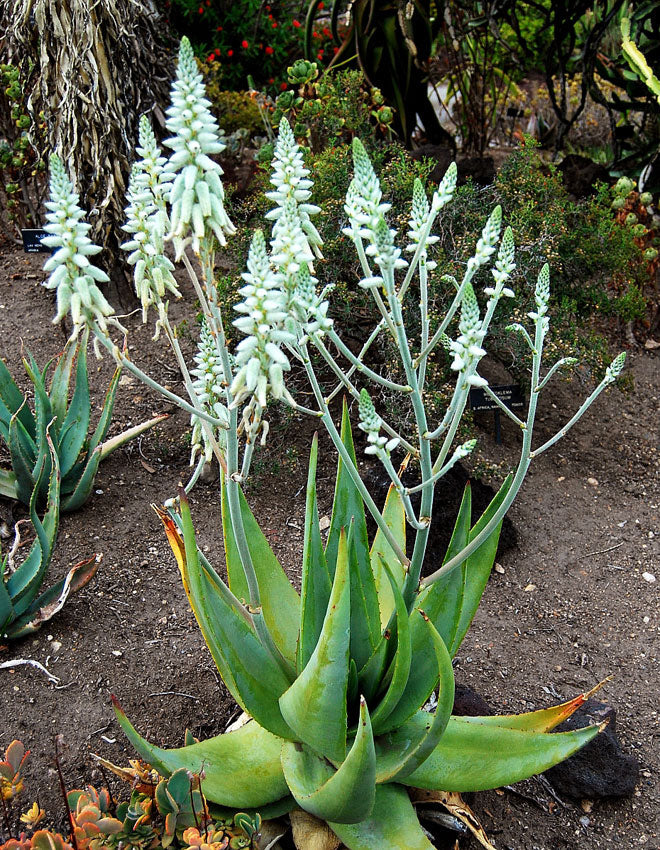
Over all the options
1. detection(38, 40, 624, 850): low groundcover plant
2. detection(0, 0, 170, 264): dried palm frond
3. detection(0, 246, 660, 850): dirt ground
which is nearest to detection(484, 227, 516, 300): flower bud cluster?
detection(38, 40, 624, 850): low groundcover plant

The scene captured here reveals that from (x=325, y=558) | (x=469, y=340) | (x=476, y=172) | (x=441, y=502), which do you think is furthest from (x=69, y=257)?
(x=476, y=172)

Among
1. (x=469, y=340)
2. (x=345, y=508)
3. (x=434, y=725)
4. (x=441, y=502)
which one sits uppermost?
(x=469, y=340)

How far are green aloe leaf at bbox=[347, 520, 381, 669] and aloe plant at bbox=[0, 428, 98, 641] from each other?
3.85ft

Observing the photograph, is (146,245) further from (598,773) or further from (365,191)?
(598,773)

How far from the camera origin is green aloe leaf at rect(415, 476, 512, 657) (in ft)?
6.07

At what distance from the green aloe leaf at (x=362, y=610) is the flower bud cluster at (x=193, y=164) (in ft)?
2.56

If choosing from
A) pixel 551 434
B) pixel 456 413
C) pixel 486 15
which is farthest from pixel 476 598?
pixel 486 15

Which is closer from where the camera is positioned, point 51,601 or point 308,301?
point 308,301

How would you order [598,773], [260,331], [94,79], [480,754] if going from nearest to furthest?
1. [260,331]
2. [480,754]
3. [598,773]
4. [94,79]

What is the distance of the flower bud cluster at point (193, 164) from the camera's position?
1.30 metres

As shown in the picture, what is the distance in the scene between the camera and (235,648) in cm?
183

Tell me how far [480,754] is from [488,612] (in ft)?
3.58

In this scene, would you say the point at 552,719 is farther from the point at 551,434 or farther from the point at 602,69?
the point at 602,69

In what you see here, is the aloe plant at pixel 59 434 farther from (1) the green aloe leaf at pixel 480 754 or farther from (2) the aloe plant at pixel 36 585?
(1) the green aloe leaf at pixel 480 754
